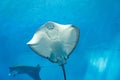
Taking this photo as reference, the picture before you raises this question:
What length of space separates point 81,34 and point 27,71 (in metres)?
0.61

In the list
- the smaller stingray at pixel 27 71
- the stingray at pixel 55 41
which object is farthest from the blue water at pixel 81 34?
the stingray at pixel 55 41

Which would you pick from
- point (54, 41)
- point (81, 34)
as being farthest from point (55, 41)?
point (81, 34)

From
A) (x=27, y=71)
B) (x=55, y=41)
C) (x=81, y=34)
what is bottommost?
(x=27, y=71)

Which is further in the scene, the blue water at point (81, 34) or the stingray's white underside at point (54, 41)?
the blue water at point (81, 34)

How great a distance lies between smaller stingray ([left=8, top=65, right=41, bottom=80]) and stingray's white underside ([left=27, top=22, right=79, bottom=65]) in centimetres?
32

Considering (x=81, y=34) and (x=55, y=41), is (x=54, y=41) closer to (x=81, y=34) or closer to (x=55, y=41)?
(x=55, y=41)

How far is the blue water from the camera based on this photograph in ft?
8.13

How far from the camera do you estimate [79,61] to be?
249cm

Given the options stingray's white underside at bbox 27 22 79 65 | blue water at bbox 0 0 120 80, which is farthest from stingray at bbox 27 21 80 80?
blue water at bbox 0 0 120 80

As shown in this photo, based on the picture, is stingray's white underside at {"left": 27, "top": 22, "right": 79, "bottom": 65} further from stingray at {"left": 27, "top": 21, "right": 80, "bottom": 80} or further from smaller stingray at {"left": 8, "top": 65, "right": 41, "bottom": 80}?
smaller stingray at {"left": 8, "top": 65, "right": 41, "bottom": 80}

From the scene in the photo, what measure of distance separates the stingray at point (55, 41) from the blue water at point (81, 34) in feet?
0.76

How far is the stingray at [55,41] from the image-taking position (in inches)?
86.1

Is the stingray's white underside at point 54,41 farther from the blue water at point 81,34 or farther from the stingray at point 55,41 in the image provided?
the blue water at point 81,34

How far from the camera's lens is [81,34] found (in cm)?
254
